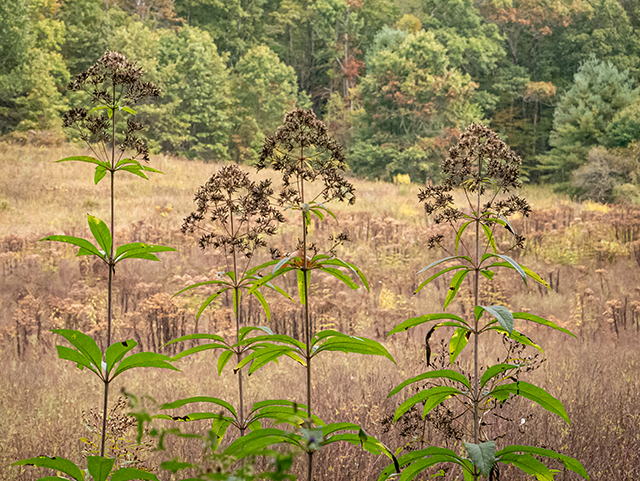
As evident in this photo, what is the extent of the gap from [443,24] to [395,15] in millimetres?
5164

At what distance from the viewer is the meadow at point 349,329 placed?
3.52m

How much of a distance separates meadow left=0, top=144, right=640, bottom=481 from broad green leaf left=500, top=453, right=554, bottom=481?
0.41 feet

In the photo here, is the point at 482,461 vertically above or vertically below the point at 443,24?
below

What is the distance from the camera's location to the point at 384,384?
4.51 metres

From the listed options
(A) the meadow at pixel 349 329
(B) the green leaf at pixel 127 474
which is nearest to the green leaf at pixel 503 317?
(A) the meadow at pixel 349 329

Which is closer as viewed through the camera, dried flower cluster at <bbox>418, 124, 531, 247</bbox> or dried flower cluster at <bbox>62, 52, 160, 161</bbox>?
dried flower cluster at <bbox>62, 52, 160, 161</bbox>

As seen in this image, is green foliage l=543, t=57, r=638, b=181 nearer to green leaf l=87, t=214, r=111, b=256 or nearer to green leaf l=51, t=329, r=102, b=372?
green leaf l=87, t=214, r=111, b=256

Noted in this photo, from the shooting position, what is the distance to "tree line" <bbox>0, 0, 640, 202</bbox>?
26.4 meters

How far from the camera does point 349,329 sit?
21.3ft

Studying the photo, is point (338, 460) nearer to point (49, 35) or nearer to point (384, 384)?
point (384, 384)

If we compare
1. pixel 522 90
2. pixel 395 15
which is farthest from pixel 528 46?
pixel 395 15

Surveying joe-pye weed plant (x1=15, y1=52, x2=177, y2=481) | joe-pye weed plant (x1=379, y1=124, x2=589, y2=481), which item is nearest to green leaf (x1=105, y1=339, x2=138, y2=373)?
joe-pye weed plant (x1=15, y1=52, x2=177, y2=481)

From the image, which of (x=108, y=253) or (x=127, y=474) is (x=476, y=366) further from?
(x=108, y=253)

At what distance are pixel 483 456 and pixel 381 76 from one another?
3124cm
